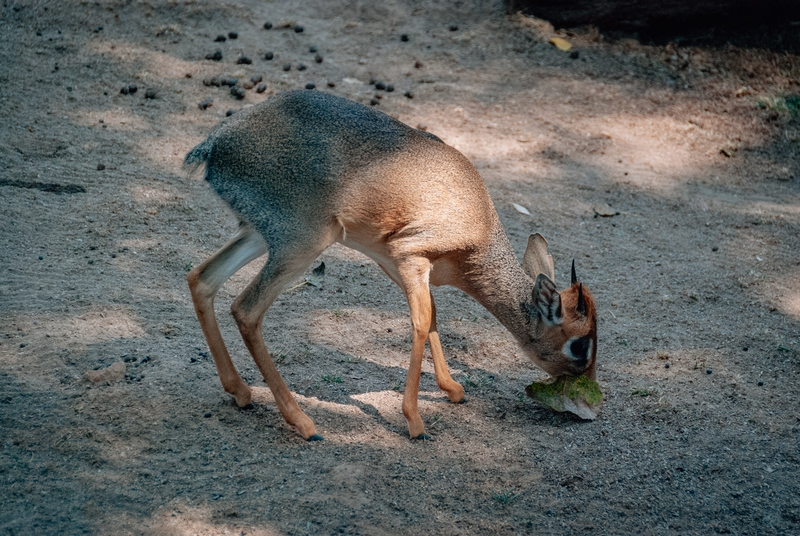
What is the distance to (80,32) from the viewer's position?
880 centimetres

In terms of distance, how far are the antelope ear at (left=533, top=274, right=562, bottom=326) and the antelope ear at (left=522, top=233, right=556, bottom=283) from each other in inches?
14.5

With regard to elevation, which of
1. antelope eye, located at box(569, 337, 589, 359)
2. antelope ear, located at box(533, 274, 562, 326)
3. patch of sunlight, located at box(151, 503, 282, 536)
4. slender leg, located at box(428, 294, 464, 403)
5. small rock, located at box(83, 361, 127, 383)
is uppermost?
antelope ear, located at box(533, 274, 562, 326)

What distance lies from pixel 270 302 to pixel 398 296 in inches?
81.8

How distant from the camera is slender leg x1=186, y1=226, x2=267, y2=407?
4.29m

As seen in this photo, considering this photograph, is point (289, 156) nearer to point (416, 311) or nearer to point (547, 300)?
point (416, 311)

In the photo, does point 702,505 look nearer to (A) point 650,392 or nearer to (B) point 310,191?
(A) point 650,392

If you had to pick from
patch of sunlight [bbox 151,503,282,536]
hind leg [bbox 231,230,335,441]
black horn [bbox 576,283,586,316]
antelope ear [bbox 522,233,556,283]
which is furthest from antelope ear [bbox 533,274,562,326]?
patch of sunlight [bbox 151,503,282,536]

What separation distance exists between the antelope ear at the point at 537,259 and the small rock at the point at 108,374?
264cm

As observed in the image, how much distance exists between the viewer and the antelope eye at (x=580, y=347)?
4.45 metres

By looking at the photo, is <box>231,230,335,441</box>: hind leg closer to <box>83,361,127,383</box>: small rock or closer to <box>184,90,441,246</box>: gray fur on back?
<box>184,90,441,246</box>: gray fur on back

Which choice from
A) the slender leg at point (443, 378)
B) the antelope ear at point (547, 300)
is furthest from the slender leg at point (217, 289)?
the antelope ear at point (547, 300)

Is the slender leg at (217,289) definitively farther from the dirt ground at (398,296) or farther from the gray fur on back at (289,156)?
the gray fur on back at (289,156)

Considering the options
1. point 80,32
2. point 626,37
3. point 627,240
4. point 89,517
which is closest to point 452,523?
point 89,517

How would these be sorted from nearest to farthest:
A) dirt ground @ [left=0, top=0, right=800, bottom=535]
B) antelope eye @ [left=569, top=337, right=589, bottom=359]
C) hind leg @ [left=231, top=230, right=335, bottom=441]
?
dirt ground @ [left=0, top=0, right=800, bottom=535]
hind leg @ [left=231, top=230, right=335, bottom=441]
antelope eye @ [left=569, top=337, right=589, bottom=359]
